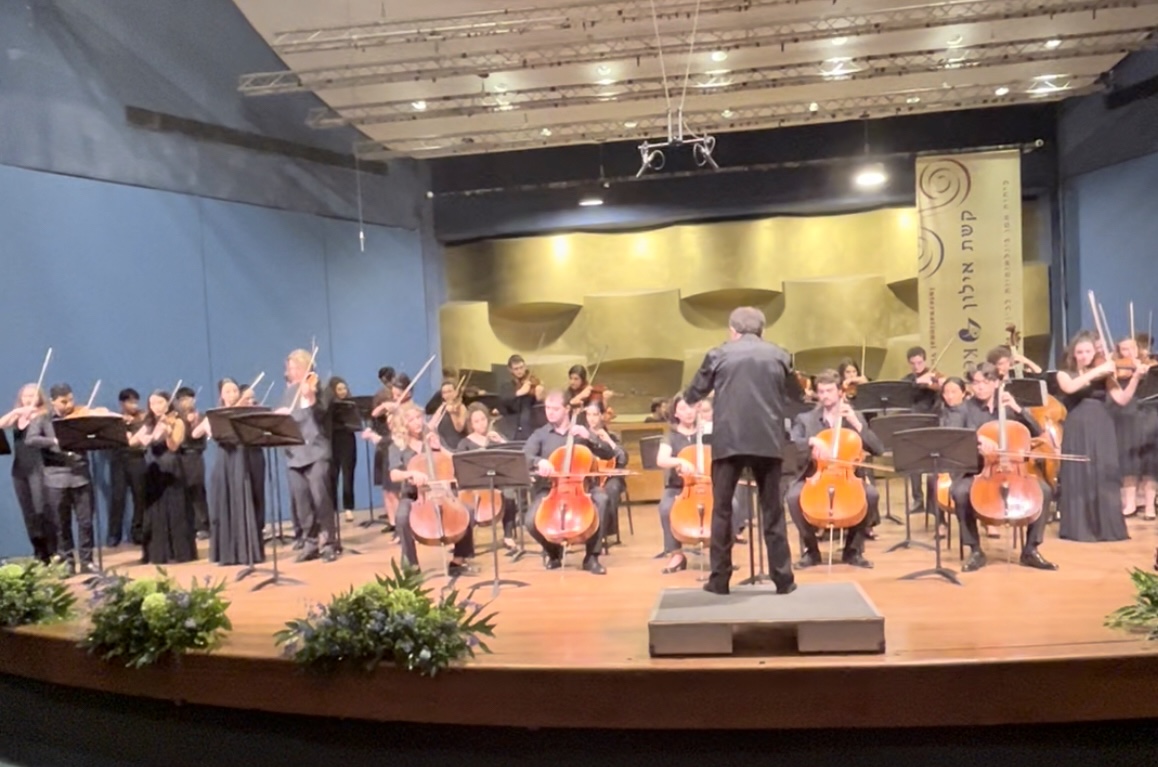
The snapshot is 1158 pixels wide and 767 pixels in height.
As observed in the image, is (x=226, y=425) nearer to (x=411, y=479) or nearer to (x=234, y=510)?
(x=234, y=510)

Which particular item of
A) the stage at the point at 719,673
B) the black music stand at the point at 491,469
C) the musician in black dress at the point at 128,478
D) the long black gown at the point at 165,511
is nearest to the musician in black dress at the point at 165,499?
the long black gown at the point at 165,511

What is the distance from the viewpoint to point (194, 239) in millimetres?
8969

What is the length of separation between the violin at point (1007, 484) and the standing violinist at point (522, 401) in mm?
4227

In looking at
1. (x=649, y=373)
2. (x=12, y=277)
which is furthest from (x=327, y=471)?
(x=649, y=373)

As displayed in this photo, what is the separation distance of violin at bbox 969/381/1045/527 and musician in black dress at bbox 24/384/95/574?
5.74 metres

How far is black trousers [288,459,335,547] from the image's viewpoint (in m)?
6.84

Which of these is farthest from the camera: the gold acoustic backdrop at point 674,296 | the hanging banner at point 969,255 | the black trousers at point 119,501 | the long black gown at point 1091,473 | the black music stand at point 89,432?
the gold acoustic backdrop at point 674,296

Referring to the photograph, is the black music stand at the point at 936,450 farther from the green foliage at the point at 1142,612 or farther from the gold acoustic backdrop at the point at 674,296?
the gold acoustic backdrop at the point at 674,296

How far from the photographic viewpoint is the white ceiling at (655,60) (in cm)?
759

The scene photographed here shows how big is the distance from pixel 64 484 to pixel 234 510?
3.80 feet

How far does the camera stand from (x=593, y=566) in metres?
6.20

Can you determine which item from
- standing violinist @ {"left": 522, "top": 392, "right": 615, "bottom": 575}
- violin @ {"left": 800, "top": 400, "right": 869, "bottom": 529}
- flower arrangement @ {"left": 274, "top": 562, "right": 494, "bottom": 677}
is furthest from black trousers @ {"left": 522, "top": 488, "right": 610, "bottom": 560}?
flower arrangement @ {"left": 274, "top": 562, "right": 494, "bottom": 677}

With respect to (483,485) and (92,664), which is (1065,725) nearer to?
(483,485)

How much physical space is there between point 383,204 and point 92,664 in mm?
7136
